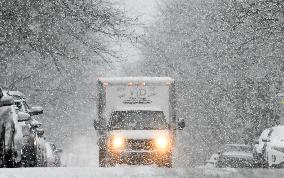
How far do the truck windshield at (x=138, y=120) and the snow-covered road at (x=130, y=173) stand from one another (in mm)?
14509

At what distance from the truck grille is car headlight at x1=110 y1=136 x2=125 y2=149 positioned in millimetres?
194

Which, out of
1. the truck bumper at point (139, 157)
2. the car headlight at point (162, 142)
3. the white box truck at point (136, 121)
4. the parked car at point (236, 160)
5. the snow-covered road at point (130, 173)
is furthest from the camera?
the parked car at point (236, 160)

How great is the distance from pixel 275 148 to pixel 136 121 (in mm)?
4127

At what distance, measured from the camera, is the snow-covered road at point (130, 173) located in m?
6.60

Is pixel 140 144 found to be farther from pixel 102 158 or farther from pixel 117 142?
pixel 102 158

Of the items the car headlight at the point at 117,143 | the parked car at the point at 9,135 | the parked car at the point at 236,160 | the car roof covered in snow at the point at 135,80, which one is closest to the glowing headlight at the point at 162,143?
the car headlight at the point at 117,143

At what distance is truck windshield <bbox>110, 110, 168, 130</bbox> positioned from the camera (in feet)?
71.4

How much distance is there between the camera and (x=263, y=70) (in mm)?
36250

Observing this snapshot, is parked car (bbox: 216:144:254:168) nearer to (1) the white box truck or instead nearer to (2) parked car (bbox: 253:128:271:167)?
(2) parked car (bbox: 253:128:271:167)

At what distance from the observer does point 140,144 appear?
20984 millimetres

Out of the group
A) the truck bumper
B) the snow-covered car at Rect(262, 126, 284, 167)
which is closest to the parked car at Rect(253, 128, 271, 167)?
the snow-covered car at Rect(262, 126, 284, 167)

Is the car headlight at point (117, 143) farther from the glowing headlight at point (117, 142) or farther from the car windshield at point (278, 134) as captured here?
the car windshield at point (278, 134)

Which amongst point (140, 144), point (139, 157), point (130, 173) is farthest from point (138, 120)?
point (130, 173)

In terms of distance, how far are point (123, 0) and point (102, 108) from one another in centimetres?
938
